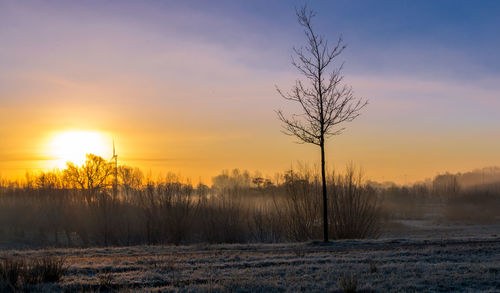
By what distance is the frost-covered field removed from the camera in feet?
27.4

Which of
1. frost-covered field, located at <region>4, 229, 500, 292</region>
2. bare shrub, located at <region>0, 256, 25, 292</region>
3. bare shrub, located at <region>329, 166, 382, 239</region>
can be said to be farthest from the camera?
bare shrub, located at <region>329, 166, 382, 239</region>

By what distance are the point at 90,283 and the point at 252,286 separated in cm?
311

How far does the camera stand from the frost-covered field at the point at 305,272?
27.4 feet

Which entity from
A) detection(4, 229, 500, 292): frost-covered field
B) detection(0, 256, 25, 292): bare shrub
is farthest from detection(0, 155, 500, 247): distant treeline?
detection(0, 256, 25, 292): bare shrub

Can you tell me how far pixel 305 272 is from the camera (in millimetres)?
10047

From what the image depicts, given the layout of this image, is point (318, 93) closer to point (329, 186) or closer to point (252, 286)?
point (329, 186)

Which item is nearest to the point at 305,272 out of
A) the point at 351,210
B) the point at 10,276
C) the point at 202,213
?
the point at 10,276

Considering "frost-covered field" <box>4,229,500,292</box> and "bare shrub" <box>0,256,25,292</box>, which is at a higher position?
"bare shrub" <box>0,256,25,292</box>

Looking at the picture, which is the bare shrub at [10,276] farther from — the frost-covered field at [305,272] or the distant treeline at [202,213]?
the distant treeline at [202,213]

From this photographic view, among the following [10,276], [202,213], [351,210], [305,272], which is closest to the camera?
[10,276]

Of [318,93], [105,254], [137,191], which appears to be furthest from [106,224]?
[318,93]

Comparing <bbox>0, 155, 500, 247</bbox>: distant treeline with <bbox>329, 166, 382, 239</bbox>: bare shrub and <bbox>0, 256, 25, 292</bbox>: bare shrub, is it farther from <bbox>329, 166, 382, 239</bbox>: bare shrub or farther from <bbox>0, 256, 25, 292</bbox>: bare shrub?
<bbox>0, 256, 25, 292</bbox>: bare shrub

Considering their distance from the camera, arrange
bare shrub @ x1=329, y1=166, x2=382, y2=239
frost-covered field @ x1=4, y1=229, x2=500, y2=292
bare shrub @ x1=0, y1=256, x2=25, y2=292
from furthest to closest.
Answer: bare shrub @ x1=329, y1=166, x2=382, y2=239 → frost-covered field @ x1=4, y1=229, x2=500, y2=292 → bare shrub @ x1=0, y1=256, x2=25, y2=292

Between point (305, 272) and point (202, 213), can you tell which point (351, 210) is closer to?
point (202, 213)
